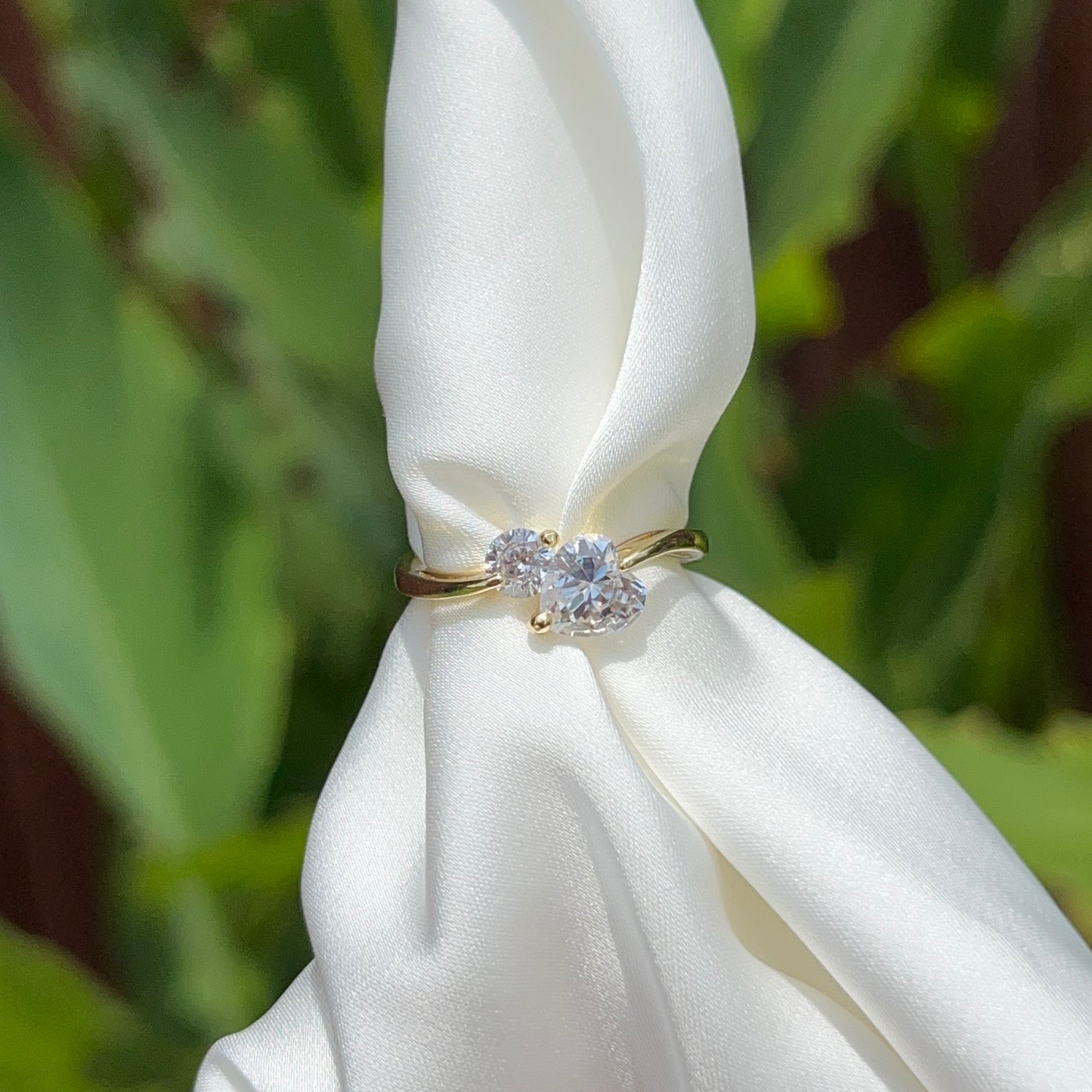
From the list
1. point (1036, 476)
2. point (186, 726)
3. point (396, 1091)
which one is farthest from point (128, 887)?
point (1036, 476)

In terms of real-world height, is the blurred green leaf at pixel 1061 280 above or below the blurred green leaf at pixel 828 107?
below

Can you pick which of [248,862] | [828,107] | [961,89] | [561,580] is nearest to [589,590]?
[561,580]

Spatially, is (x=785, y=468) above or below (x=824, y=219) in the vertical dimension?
below

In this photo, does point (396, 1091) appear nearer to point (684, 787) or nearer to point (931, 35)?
point (684, 787)

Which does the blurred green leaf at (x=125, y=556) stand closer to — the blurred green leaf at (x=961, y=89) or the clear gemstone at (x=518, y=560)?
the clear gemstone at (x=518, y=560)

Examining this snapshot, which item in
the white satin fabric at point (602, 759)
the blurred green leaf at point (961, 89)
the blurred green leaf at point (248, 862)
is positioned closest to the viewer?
the white satin fabric at point (602, 759)

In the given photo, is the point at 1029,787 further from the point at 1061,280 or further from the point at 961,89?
the point at 961,89

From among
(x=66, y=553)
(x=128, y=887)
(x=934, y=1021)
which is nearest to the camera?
(x=934, y=1021)

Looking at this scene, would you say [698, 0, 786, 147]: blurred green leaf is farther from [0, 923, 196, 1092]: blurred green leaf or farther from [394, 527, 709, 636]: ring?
[0, 923, 196, 1092]: blurred green leaf

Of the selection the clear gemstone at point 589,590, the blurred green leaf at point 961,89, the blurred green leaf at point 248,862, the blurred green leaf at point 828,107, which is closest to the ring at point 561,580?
the clear gemstone at point 589,590
